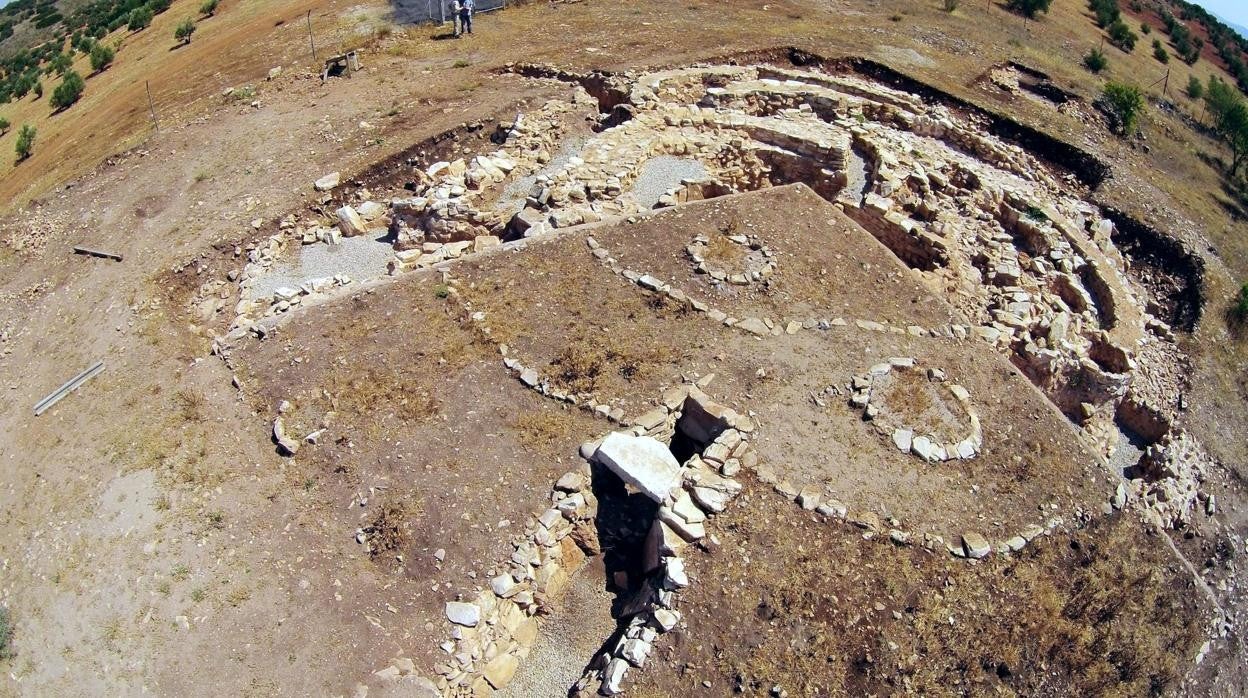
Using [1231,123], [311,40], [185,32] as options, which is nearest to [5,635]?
[311,40]

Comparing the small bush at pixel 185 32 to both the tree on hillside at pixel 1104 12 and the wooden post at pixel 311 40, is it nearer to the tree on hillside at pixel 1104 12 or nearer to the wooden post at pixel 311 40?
the wooden post at pixel 311 40

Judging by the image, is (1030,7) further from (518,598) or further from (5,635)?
(5,635)

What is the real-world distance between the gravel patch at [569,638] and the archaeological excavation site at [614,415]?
0.14 feet

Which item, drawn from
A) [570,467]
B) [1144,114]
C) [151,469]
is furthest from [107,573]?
[1144,114]

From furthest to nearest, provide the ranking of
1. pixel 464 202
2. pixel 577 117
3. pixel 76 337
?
pixel 577 117
pixel 464 202
pixel 76 337

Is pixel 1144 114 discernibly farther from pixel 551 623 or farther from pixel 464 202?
pixel 551 623

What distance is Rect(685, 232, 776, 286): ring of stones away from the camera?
1500cm

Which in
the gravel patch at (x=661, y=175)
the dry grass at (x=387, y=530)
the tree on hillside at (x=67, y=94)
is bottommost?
the tree on hillside at (x=67, y=94)

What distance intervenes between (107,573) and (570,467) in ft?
20.8

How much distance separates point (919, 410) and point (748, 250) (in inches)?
189

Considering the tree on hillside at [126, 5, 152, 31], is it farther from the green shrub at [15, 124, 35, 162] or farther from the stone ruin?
the stone ruin

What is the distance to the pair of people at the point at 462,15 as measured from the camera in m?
28.9

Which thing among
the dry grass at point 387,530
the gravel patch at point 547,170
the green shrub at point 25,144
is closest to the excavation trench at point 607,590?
the dry grass at point 387,530

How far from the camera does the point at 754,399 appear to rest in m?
12.5
